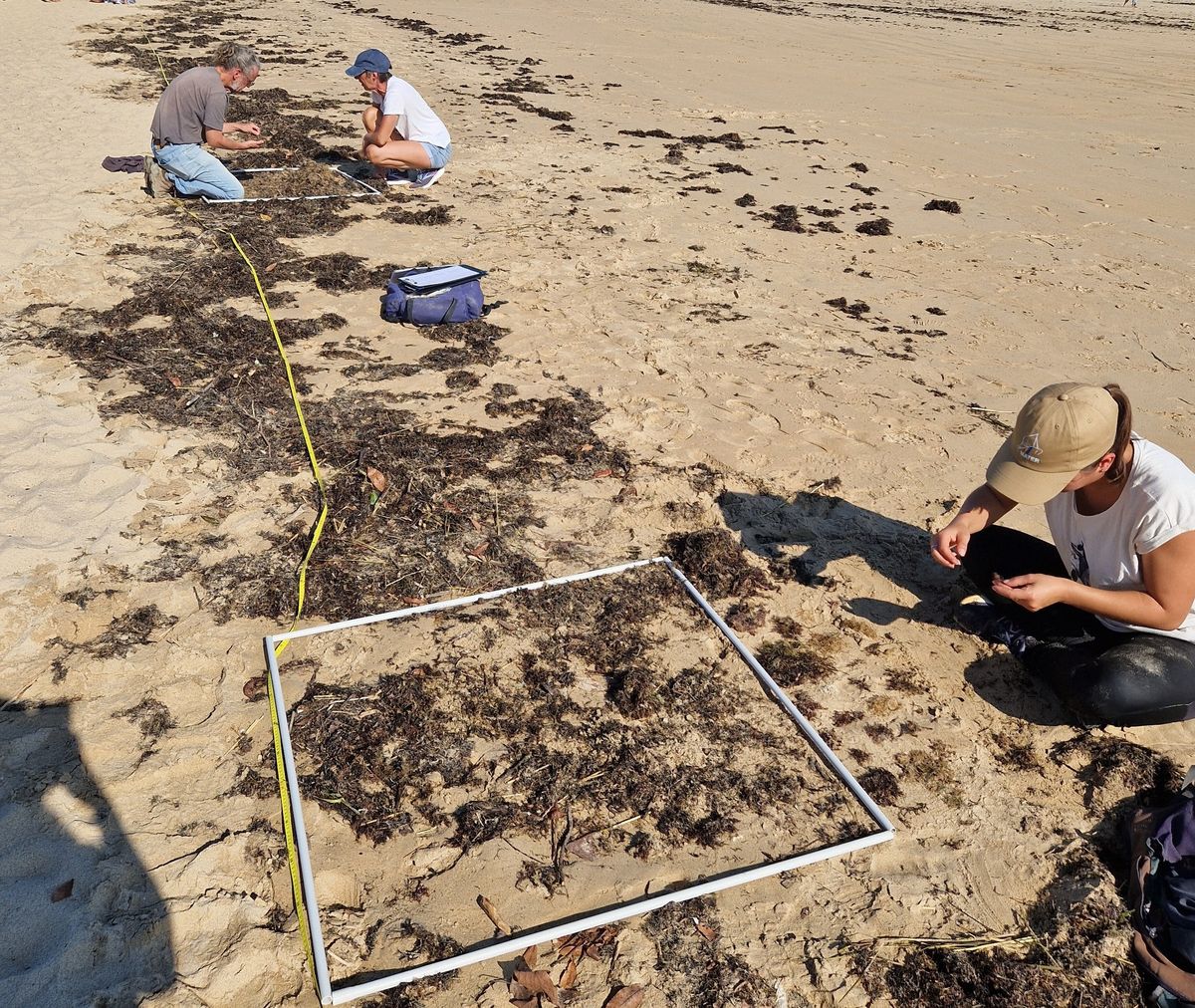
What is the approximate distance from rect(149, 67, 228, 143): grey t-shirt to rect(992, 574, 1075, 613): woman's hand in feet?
23.0

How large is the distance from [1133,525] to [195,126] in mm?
7217

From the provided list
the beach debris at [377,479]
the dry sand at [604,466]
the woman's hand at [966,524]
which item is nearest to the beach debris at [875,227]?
the dry sand at [604,466]

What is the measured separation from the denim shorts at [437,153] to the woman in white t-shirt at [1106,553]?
612cm

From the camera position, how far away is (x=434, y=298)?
520 cm

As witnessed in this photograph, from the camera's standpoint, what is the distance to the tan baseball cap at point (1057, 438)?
2438mm

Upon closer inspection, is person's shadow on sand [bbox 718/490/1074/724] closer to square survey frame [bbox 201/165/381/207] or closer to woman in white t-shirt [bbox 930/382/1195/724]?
woman in white t-shirt [bbox 930/382/1195/724]

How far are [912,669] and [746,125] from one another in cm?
838

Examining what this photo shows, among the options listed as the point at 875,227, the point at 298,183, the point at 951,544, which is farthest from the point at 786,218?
the point at 951,544

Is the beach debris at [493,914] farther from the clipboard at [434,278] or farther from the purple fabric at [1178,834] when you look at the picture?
the clipboard at [434,278]

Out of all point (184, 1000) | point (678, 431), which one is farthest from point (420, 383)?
point (184, 1000)

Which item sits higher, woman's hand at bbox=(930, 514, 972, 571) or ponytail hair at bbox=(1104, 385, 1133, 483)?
ponytail hair at bbox=(1104, 385, 1133, 483)

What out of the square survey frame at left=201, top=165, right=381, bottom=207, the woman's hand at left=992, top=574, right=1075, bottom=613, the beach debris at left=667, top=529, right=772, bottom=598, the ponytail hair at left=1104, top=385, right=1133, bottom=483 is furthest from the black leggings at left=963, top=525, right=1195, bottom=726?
the square survey frame at left=201, top=165, right=381, bottom=207

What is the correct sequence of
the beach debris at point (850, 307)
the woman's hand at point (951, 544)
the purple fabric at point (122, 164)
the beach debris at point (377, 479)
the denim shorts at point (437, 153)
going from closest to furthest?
1. the woman's hand at point (951, 544)
2. the beach debris at point (377, 479)
3. the beach debris at point (850, 307)
4. the denim shorts at point (437, 153)
5. the purple fabric at point (122, 164)

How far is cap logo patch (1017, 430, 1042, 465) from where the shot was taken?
98.7 inches
